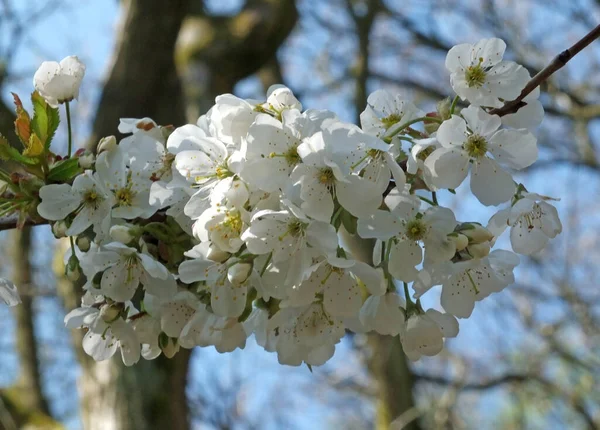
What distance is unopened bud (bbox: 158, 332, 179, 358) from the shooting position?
105 cm

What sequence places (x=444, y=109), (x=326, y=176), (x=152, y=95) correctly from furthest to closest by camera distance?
(x=152, y=95) < (x=444, y=109) < (x=326, y=176)

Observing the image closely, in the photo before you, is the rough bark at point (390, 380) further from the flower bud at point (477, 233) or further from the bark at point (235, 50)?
the flower bud at point (477, 233)

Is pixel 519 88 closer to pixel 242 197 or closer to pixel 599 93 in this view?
pixel 242 197

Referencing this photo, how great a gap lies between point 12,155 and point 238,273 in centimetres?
43

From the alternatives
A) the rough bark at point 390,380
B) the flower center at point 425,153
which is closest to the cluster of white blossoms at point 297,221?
the flower center at point 425,153

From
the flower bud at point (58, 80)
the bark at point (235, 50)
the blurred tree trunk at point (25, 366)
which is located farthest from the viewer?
the blurred tree trunk at point (25, 366)

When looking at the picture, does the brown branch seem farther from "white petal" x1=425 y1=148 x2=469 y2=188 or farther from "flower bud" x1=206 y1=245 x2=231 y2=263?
"flower bud" x1=206 y1=245 x2=231 y2=263

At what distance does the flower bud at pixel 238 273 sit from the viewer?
0.87m

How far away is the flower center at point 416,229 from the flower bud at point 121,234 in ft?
1.35

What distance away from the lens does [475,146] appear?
0.95 m

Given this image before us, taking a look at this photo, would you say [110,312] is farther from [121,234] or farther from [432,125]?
[432,125]

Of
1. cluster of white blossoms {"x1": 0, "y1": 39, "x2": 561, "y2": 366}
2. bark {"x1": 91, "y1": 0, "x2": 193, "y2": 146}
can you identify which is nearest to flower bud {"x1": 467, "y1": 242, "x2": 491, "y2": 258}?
cluster of white blossoms {"x1": 0, "y1": 39, "x2": 561, "y2": 366}

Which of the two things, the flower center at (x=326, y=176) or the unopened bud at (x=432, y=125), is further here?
the unopened bud at (x=432, y=125)

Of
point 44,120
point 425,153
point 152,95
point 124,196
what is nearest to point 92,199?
point 124,196
